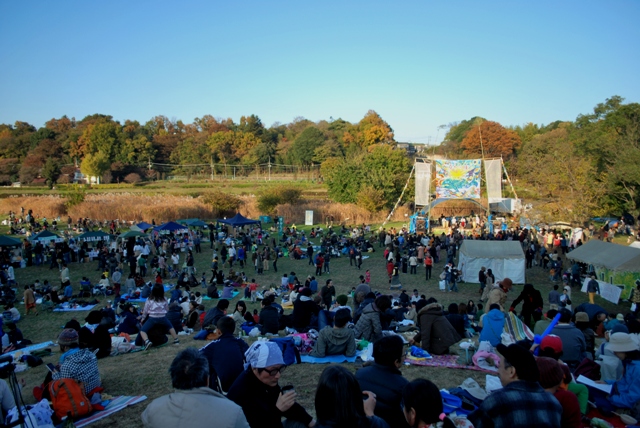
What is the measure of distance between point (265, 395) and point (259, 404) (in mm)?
69

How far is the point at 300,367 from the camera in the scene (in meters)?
6.60

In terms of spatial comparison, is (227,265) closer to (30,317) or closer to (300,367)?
(30,317)

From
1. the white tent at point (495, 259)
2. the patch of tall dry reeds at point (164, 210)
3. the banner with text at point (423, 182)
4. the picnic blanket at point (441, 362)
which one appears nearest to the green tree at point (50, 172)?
the patch of tall dry reeds at point (164, 210)

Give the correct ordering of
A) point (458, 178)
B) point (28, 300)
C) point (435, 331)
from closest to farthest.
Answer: point (435, 331)
point (28, 300)
point (458, 178)

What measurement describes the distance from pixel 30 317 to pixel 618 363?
1377cm

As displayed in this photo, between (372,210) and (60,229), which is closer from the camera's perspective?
(60,229)

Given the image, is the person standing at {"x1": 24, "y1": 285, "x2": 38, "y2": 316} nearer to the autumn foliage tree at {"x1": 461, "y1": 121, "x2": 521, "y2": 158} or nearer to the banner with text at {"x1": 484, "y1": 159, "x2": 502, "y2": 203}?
the banner with text at {"x1": 484, "y1": 159, "x2": 502, "y2": 203}

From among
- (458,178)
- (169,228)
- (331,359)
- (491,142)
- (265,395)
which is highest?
(491,142)

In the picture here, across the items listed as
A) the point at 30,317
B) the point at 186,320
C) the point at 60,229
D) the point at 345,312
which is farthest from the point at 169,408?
the point at 60,229

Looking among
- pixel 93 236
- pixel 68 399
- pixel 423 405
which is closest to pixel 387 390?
pixel 423 405

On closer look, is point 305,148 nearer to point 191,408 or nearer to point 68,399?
point 68,399

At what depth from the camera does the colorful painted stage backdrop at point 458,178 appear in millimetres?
28891

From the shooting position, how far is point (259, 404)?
115 inches

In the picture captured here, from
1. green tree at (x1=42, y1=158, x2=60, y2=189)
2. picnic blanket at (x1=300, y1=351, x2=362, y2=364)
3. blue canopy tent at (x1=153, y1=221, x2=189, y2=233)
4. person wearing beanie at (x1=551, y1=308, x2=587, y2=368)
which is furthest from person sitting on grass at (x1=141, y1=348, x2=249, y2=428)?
green tree at (x1=42, y1=158, x2=60, y2=189)
